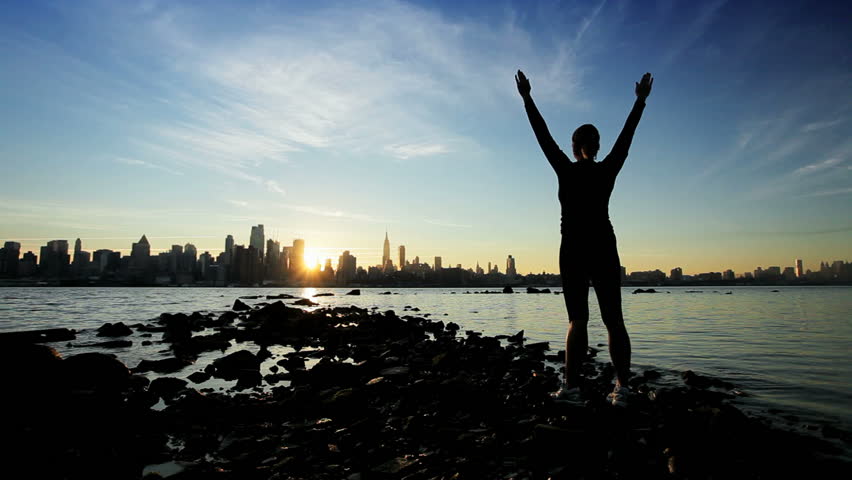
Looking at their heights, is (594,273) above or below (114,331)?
above

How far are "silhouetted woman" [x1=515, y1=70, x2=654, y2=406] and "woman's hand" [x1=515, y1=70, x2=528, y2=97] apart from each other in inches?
6.1

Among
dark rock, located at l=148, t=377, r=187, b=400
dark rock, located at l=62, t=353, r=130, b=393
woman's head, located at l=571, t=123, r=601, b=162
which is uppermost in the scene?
woman's head, located at l=571, t=123, r=601, b=162

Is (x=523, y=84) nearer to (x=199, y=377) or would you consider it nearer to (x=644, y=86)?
(x=644, y=86)

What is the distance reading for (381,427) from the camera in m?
5.01

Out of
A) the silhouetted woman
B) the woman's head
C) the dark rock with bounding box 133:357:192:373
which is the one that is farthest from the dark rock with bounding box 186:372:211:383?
the woman's head

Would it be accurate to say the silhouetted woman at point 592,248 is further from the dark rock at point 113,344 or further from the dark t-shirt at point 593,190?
the dark rock at point 113,344

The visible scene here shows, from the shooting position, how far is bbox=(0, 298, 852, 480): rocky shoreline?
3.69 meters

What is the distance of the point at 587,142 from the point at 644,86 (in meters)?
0.95

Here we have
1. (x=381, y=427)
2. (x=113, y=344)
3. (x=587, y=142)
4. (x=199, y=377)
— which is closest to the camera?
(x=381, y=427)

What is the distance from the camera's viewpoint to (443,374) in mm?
7875

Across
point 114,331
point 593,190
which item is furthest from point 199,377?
point 114,331

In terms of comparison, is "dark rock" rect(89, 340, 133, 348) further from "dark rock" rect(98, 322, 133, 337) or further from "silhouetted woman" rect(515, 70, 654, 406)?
"silhouetted woman" rect(515, 70, 654, 406)

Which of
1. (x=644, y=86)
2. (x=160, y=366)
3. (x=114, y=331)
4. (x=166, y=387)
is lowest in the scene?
(x=114, y=331)

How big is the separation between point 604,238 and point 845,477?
9.57ft
